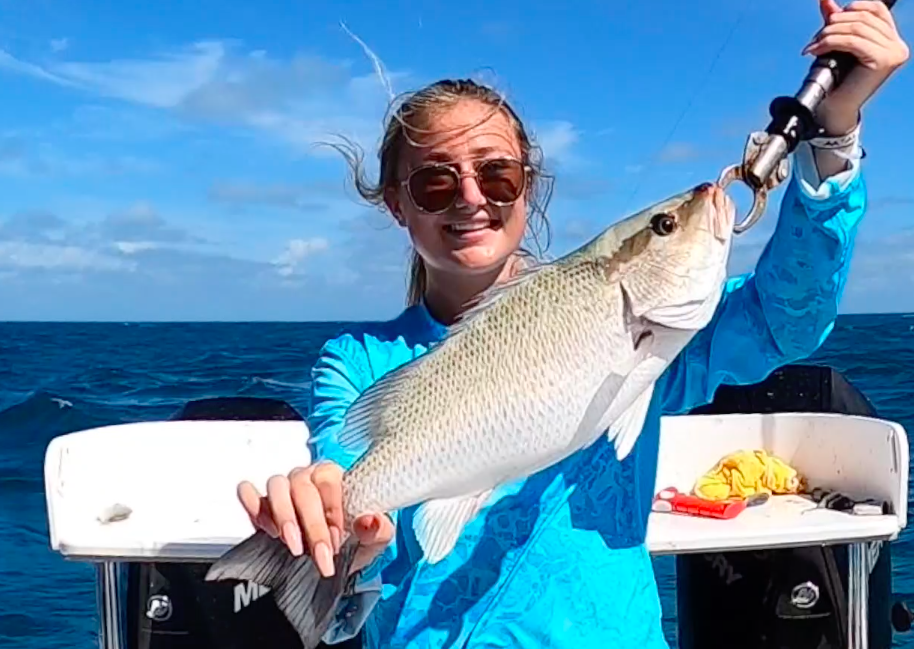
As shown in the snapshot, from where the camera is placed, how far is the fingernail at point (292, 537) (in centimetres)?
190

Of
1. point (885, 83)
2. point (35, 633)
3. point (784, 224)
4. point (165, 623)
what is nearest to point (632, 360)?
point (784, 224)

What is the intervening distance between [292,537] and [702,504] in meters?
2.54

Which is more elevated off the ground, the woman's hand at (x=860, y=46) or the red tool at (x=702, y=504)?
the woman's hand at (x=860, y=46)

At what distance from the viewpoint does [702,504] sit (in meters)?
4.14

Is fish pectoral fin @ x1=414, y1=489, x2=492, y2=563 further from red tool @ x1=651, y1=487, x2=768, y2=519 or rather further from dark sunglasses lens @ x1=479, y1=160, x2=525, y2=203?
red tool @ x1=651, y1=487, x2=768, y2=519

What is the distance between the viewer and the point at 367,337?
2557 millimetres

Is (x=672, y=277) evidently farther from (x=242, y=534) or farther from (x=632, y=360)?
(x=242, y=534)

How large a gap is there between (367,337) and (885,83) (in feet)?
3.84

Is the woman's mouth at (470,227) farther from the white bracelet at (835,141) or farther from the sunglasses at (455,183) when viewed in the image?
the white bracelet at (835,141)

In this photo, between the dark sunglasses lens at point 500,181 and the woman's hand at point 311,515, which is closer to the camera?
the woman's hand at point 311,515

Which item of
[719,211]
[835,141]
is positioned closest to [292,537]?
[719,211]

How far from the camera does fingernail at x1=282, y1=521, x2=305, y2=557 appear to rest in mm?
1897

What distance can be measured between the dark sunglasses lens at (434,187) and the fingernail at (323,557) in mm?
796

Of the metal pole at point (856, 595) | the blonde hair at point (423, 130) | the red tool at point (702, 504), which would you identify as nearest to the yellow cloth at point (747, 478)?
the red tool at point (702, 504)
